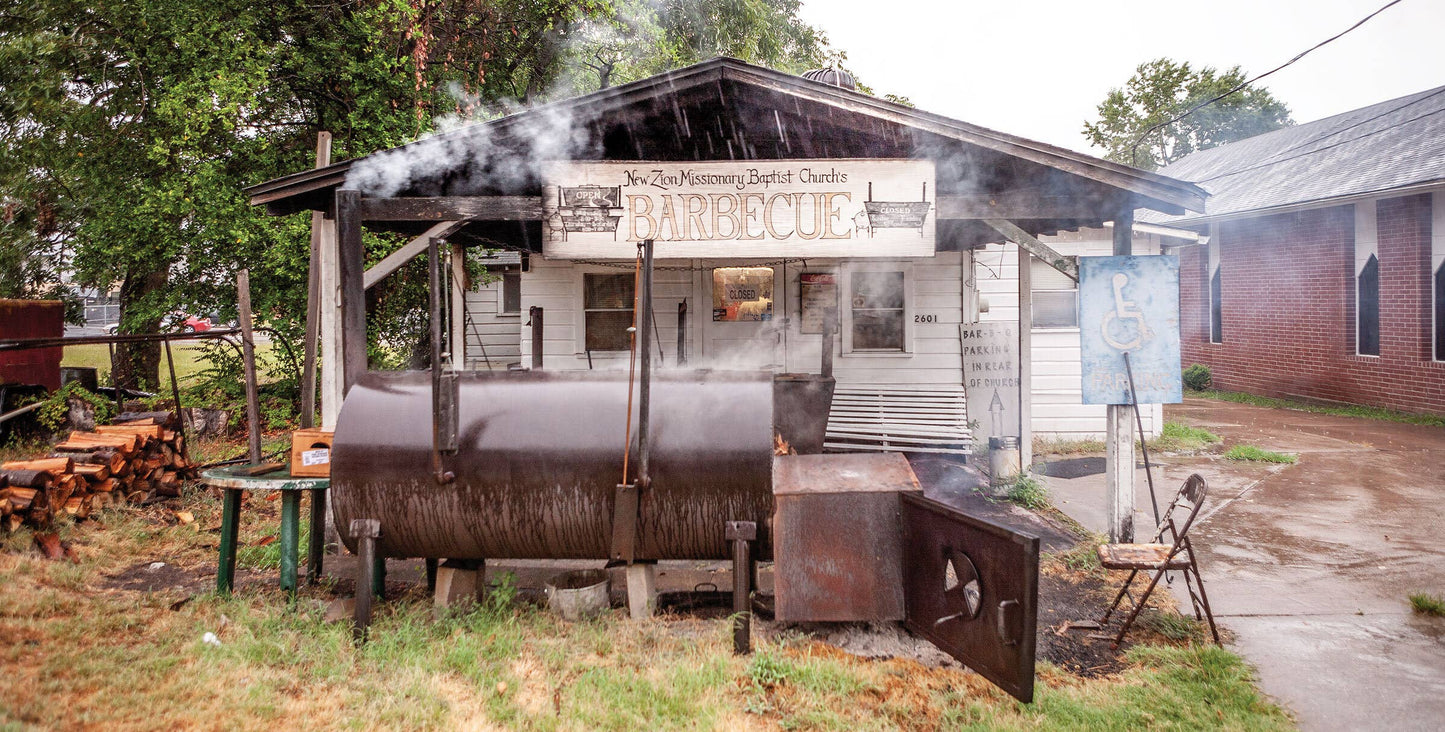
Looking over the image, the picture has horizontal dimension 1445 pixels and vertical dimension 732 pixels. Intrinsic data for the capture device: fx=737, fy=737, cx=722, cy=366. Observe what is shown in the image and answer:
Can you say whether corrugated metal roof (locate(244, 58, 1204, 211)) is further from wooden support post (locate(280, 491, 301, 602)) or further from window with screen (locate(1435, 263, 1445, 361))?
window with screen (locate(1435, 263, 1445, 361))

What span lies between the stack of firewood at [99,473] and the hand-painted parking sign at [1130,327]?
8.25 meters

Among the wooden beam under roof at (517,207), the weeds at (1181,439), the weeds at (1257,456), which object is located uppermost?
the wooden beam under roof at (517,207)

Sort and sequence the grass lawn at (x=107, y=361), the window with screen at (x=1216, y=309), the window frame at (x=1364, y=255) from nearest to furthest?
the window frame at (x=1364, y=255) < the window with screen at (x=1216, y=309) < the grass lawn at (x=107, y=361)

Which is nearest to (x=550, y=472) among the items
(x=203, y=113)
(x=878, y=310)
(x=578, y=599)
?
(x=578, y=599)

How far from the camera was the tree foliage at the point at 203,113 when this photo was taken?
977 cm

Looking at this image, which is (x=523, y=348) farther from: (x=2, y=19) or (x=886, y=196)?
(x=2, y=19)

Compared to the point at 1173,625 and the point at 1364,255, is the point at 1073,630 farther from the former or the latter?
the point at 1364,255

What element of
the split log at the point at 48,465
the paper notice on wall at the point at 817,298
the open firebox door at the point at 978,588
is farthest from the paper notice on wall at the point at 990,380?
the split log at the point at 48,465

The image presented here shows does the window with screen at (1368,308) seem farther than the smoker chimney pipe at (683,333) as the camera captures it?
Yes

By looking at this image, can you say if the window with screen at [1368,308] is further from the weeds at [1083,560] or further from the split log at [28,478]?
the split log at [28,478]

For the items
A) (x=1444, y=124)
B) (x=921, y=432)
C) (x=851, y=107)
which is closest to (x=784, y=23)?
(x=1444, y=124)

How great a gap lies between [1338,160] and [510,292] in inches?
654

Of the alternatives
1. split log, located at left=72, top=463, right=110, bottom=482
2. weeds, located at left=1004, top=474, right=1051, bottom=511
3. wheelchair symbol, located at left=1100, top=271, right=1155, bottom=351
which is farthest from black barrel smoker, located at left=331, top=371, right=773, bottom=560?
weeds, located at left=1004, top=474, right=1051, bottom=511

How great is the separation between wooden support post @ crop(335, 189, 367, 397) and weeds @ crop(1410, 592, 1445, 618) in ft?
23.5
